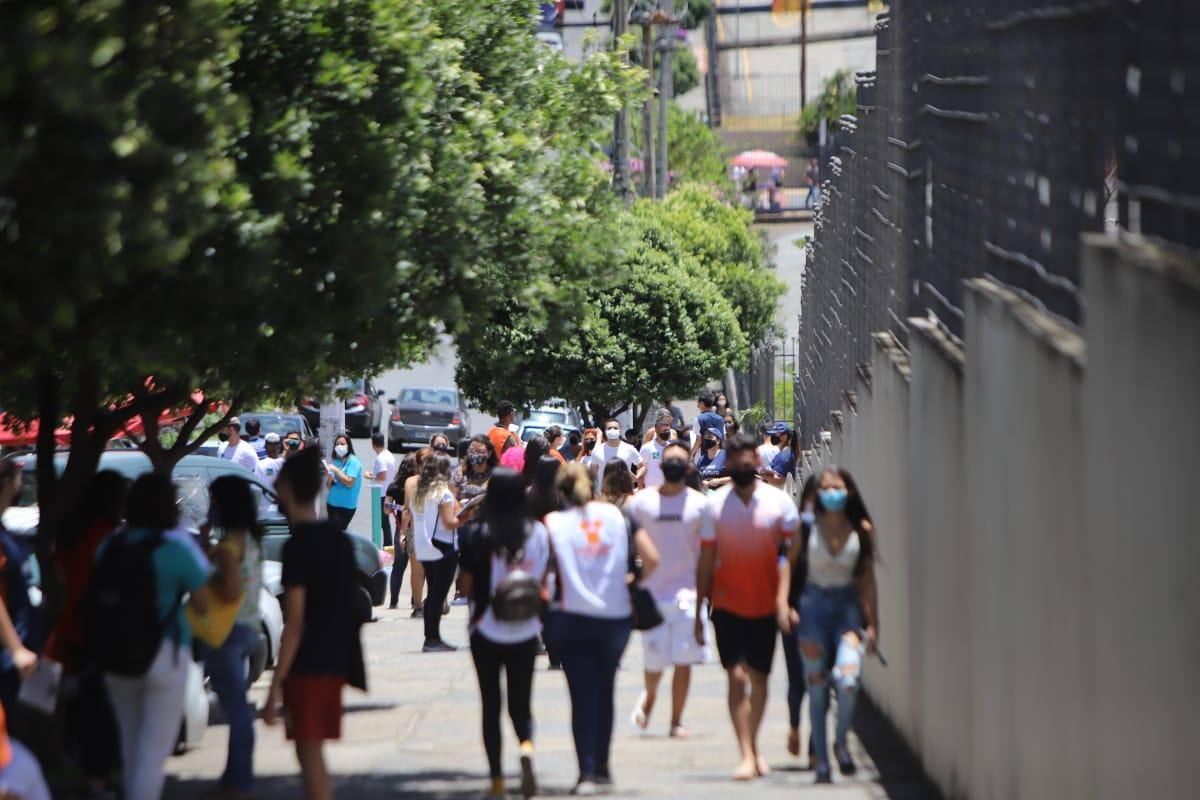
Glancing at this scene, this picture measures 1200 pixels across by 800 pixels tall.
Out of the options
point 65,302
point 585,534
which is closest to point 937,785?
point 585,534

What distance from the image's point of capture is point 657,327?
33.9 metres

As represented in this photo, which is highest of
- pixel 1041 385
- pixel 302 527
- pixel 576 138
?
pixel 576 138

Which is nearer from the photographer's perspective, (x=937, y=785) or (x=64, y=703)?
(x=64, y=703)

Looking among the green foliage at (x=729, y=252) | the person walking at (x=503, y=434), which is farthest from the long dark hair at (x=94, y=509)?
the green foliage at (x=729, y=252)

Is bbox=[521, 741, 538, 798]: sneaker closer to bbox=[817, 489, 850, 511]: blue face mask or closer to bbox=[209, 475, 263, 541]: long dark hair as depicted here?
bbox=[209, 475, 263, 541]: long dark hair

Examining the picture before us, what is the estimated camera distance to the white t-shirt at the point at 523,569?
28.1 ft

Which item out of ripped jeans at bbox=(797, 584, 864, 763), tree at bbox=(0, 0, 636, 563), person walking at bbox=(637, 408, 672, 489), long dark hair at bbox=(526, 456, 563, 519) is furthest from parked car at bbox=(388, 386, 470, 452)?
ripped jeans at bbox=(797, 584, 864, 763)

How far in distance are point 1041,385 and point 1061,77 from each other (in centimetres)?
127

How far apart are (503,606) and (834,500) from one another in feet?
6.01

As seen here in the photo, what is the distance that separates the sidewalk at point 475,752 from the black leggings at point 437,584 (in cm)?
95

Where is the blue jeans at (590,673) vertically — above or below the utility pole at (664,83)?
below

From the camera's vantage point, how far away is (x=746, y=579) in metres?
9.49

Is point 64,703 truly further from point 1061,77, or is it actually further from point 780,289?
point 780,289

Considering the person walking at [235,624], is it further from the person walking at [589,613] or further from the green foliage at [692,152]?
the green foliage at [692,152]
